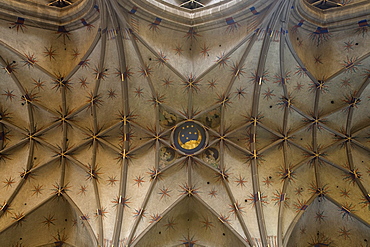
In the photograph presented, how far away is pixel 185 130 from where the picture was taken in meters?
15.9

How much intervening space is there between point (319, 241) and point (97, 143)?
38.6 feet

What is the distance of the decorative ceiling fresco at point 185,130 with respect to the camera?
13.7 m

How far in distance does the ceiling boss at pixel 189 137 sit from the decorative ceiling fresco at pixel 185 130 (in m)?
0.08

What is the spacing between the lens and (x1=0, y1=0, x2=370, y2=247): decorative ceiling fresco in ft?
45.0

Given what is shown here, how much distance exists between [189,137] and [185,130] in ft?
1.32

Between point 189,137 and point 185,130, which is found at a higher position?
point 185,130

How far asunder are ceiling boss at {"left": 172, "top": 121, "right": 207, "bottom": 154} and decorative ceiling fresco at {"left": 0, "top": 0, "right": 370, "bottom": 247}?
75mm

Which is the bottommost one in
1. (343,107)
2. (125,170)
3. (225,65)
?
(125,170)

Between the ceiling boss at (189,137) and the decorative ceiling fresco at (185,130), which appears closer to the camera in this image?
the decorative ceiling fresco at (185,130)

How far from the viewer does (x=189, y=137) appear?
15805mm

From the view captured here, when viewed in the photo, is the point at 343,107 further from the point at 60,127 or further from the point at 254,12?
the point at 60,127

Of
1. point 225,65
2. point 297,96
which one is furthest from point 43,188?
point 297,96

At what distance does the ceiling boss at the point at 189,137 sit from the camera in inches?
623

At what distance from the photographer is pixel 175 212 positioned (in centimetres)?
1582
